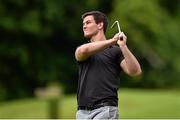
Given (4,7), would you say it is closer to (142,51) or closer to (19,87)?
(19,87)

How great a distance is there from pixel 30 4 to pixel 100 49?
2229 cm

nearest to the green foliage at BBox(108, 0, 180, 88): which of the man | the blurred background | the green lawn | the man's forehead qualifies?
the blurred background

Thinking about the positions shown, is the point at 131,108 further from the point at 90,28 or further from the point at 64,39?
the point at 90,28

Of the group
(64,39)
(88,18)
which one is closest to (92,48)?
(88,18)

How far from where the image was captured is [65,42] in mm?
29031

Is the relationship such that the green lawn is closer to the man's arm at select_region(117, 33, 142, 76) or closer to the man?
the man

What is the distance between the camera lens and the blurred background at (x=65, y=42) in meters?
26.7

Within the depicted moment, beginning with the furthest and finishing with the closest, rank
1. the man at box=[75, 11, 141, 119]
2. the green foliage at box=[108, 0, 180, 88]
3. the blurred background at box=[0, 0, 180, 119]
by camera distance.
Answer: the blurred background at box=[0, 0, 180, 119] < the green foliage at box=[108, 0, 180, 88] < the man at box=[75, 11, 141, 119]

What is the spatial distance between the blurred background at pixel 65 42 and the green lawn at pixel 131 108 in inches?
192

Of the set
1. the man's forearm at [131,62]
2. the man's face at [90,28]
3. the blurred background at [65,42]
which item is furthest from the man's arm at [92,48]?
the blurred background at [65,42]

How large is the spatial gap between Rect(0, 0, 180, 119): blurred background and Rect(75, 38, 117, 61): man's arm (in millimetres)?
19855

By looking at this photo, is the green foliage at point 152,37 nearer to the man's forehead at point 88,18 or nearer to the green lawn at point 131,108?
the green lawn at point 131,108

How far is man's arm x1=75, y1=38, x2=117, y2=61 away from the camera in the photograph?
5484 millimetres

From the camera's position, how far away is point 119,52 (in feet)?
18.9
